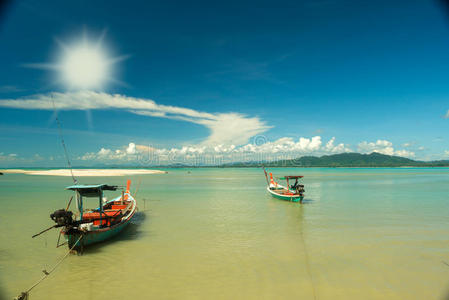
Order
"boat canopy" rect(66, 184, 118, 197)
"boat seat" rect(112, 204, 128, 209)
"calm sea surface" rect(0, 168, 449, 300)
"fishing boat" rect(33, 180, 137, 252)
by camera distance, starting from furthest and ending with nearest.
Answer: "boat seat" rect(112, 204, 128, 209) → "boat canopy" rect(66, 184, 118, 197) → "fishing boat" rect(33, 180, 137, 252) → "calm sea surface" rect(0, 168, 449, 300)

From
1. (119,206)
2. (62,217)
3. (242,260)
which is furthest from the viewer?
(119,206)

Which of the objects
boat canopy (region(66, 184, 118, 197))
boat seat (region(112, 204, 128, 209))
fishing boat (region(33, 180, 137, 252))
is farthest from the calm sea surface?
boat canopy (region(66, 184, 118, 197))

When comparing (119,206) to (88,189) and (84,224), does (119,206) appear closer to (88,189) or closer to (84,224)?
(84,224)

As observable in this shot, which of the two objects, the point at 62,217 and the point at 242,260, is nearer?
the point at 242,260

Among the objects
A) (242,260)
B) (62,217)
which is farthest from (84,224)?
(242,260)

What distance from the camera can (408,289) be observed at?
806 cm

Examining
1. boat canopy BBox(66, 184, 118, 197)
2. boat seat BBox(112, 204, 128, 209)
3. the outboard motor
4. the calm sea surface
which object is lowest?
the calm sea surface

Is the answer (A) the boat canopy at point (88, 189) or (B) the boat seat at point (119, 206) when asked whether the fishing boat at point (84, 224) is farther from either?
(B) the boat seat at point (119, 206)

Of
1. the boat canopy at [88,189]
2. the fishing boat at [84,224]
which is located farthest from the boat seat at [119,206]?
the boat canopy at [88,189]

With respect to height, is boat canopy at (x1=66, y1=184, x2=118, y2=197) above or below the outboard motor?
above

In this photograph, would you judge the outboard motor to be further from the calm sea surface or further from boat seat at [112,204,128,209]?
boat seat at [112,204,128,209]

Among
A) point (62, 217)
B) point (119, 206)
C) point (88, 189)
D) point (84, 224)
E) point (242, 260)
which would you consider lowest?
point (242, 260)

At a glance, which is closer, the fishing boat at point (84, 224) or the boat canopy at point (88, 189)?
the fishing boat at point (84, 224)

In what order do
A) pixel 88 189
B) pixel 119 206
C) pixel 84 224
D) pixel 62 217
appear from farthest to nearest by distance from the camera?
pixel 119 206, pixel 88 189, pixel 84 224, pixel 62 217
